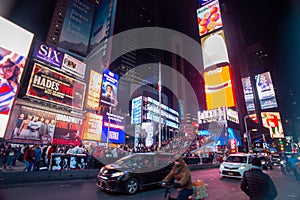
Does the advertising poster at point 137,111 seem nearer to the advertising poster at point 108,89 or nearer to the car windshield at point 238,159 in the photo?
the advertising poster at point 108,89

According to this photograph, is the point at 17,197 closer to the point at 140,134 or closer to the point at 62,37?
the point at 62,37

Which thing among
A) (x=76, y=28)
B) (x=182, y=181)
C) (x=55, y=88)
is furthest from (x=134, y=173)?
(x=76, y=28)

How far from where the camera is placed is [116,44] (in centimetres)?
9469

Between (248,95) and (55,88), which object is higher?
(248,95)

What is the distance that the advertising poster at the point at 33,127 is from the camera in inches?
885

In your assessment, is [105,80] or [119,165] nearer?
[119,165]

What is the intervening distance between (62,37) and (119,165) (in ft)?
131

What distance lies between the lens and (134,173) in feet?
22.8

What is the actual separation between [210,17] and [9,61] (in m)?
61.8

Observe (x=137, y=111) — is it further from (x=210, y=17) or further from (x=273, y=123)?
(x=273, y=123)

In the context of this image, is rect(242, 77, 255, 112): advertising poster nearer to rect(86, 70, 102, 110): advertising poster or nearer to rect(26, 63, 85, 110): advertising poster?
rect(86, 70, 102, 110): advertising poster

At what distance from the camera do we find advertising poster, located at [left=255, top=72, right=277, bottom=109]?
2443 inches

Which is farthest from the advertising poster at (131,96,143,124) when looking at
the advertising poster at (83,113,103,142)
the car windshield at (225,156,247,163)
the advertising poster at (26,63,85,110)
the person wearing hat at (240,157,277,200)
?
the person wearing hat at (240,157,277,200)

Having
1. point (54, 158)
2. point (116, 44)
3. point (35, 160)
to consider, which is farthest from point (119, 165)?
point (116, 44)
